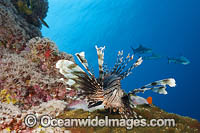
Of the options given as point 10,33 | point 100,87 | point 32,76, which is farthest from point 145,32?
point 100,87

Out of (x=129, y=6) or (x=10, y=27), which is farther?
(x=129, y=6)

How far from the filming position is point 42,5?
838cm

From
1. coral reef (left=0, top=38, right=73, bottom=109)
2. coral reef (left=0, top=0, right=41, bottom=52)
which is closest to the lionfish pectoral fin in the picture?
coral reef (left=0, top=38, right=73, bottom=109)

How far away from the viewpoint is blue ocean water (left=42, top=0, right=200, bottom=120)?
44812 mm

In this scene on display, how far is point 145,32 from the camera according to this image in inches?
2335

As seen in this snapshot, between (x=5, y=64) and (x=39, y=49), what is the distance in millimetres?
904

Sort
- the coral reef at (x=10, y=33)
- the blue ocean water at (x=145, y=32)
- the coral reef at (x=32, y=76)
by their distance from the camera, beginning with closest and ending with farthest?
the coral reef at (x=32, y=76) < the coral reef at (x=10, y=33) < the blue ocean water at (x=145, y=32)

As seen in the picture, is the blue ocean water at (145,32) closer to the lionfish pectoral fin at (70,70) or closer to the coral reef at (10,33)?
the coral reef at (10,33)

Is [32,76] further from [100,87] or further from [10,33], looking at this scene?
[100,87]

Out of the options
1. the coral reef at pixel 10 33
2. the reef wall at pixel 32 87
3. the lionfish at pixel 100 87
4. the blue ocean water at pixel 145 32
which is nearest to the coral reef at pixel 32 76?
the reef wall at pixel 32 87

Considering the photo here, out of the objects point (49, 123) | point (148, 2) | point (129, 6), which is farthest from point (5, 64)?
point (148, 2)

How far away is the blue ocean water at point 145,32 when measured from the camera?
4481cm

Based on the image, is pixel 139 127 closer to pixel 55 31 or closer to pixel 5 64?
pixel 5 64

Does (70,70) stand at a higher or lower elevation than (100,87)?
higher
